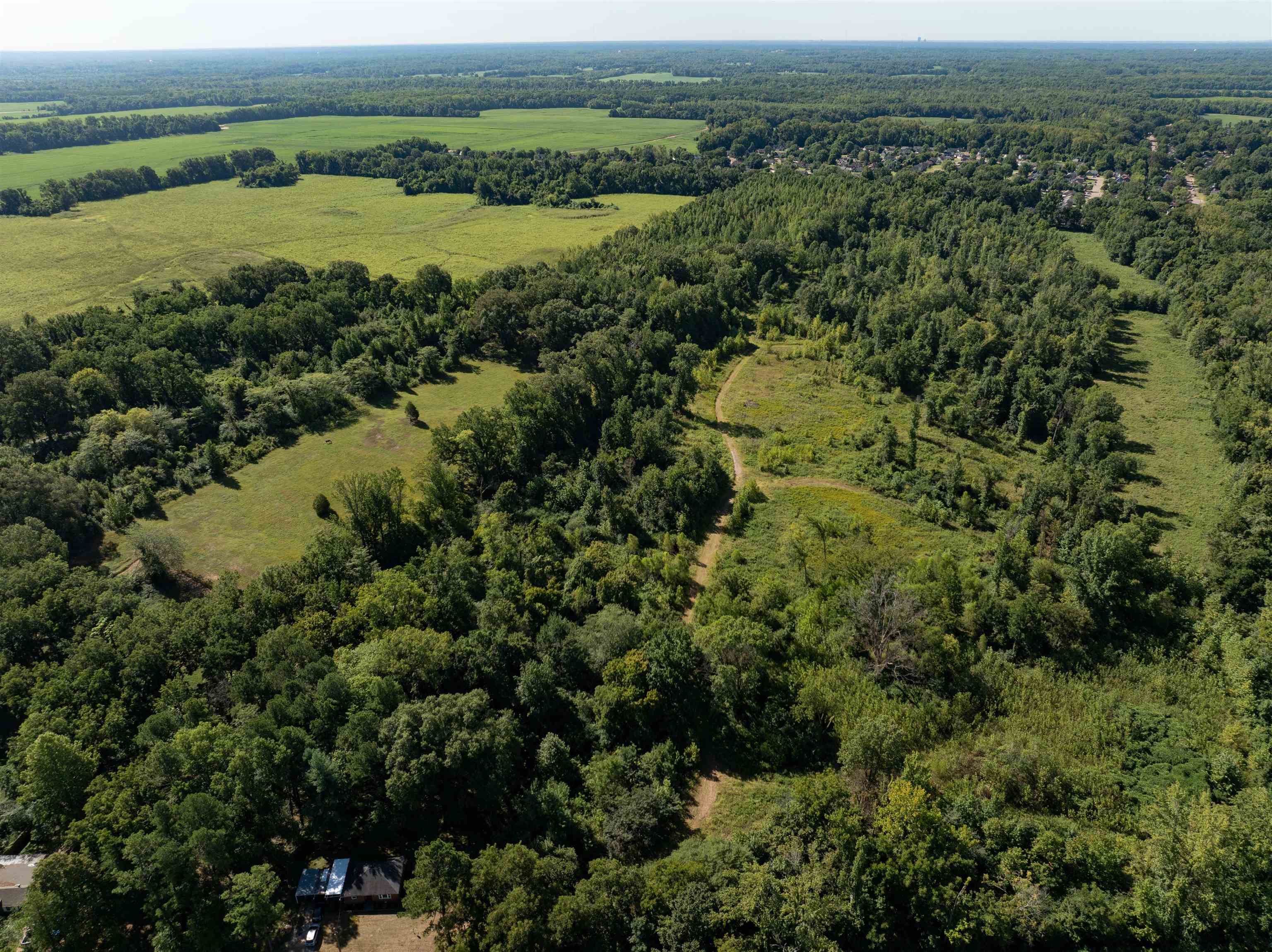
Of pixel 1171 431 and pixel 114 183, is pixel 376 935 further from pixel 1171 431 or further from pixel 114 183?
pixel 114 183

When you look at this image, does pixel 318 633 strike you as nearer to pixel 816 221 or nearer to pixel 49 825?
pixel 49 825

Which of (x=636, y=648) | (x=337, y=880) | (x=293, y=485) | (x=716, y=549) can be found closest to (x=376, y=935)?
(x=337, y=880)

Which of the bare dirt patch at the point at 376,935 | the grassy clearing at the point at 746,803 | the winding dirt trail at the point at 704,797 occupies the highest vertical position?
the grassy clearing at the point at 746,803

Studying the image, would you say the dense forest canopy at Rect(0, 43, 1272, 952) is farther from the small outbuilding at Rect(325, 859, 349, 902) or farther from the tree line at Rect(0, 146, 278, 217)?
the tree line at Rect(0, 146, 278, 217)

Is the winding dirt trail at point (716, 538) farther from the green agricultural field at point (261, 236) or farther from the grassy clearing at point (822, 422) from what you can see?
the green agricultural field at point (261, 236)

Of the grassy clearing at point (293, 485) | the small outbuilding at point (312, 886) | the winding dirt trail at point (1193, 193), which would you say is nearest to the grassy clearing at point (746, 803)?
the small outbuilding at point (312, 886)

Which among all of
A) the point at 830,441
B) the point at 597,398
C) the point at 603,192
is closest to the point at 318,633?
the point at 597,398
